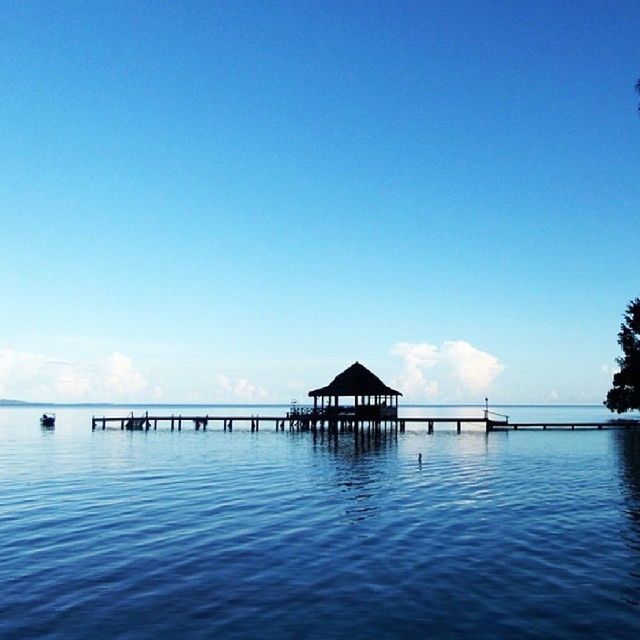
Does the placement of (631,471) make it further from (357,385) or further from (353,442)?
(357,385)

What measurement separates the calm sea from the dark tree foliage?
39177 mm

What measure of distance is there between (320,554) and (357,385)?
49.2 meters

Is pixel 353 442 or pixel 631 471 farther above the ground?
pixel 353 442

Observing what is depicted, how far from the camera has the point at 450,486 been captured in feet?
94.7

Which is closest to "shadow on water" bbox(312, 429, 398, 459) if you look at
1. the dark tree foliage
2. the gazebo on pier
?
the gazebo on pier

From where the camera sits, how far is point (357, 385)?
65250 millimetres

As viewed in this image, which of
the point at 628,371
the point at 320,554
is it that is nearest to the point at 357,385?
the point at 628,371

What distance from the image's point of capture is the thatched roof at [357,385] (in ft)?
213

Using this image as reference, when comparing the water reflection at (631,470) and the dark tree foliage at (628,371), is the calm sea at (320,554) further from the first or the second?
the dark tree foliage at (628,371)

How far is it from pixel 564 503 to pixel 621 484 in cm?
792

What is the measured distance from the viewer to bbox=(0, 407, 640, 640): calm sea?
1141 cm

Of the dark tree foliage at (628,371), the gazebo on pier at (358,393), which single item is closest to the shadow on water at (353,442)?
the gazebo on pier at (358,393)

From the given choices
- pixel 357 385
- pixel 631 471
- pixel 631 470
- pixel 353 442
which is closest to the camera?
pixel 631 471

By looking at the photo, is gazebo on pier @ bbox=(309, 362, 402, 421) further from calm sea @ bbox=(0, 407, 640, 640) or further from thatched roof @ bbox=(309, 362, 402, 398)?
calm sea @ bbox=(0, 407, 640, 640)
